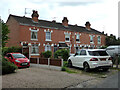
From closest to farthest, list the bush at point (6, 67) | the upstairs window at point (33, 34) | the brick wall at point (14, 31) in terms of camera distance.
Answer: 1. the bush at point (6, 67)
2. the brick wall at point (14, 31)
3. the upstairs window at point (33, 34)

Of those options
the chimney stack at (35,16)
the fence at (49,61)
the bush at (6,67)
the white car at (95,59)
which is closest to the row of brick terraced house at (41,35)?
the chimney stack at (35,16)

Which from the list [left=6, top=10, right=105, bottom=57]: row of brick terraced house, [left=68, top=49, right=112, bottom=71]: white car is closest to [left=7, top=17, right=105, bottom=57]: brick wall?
[left=6, top=10, right=105, bottom=57]: row of brick terraced house

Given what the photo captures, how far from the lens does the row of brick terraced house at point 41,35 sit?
2338 cm

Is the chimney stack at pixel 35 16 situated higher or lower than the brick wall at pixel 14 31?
higher

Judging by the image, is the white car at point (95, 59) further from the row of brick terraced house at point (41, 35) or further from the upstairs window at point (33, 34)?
the upstairs window at point (33, 34)

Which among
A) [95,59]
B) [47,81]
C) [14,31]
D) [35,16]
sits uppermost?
[35,16]

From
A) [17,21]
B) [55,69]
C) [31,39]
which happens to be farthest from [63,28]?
[55,69]

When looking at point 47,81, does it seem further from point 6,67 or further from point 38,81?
point 6,67

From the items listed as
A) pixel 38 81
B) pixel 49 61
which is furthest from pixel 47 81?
pixel 49 61

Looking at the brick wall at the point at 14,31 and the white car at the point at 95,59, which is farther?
the brick wall at the point at 14,31

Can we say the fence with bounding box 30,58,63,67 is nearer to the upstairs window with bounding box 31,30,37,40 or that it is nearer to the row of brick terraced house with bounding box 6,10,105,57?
the row of brick terraced house with bounding box 6,10,105,57

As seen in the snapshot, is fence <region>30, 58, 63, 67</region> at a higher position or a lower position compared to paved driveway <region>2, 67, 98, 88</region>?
higher

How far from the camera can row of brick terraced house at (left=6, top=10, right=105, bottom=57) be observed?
23.4m

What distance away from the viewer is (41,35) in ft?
83.5
